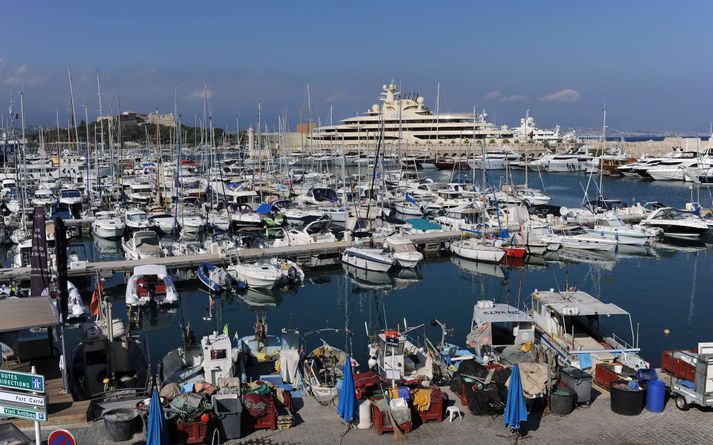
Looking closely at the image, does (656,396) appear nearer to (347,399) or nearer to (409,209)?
(347,399)

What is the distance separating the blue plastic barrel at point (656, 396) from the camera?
13.4m

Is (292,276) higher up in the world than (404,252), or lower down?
lower down

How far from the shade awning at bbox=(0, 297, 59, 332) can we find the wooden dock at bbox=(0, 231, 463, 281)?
555 inches

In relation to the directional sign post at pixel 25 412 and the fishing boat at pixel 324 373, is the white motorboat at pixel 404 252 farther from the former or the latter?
the directional sign post at pixel 25 412

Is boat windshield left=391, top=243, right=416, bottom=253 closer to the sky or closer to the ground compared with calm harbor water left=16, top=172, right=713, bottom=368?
closer to the sky

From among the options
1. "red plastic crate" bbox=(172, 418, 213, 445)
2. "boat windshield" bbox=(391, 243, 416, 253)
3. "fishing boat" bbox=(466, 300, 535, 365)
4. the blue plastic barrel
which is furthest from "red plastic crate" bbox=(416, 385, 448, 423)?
"boat windshield" bbox=(391, 243, 416, 253)

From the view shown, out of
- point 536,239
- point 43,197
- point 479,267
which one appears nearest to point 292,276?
point 479,267

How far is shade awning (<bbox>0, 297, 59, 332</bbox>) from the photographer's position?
13094mm

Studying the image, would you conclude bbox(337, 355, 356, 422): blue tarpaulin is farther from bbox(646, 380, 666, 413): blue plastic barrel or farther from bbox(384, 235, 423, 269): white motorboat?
bbox(384, 235, 423, 269): white motorboat

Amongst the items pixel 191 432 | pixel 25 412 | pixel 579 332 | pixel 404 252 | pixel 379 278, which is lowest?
pixel 379 278

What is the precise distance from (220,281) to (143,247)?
702 cm

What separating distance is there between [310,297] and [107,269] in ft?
31.4

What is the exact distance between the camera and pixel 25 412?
9469 mm

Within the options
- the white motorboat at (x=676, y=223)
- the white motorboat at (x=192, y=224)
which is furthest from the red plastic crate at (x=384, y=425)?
the white motorboat at (x=676, y=223)
